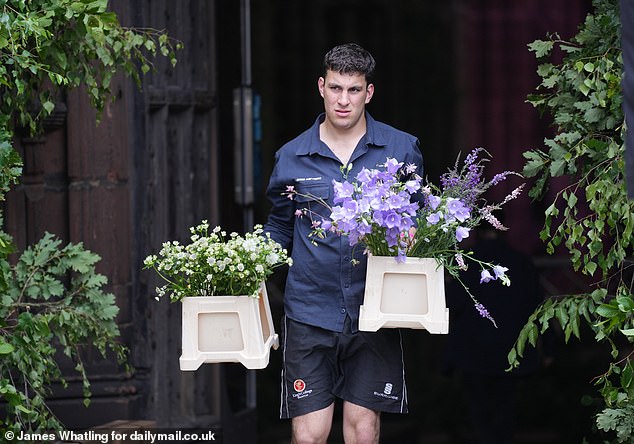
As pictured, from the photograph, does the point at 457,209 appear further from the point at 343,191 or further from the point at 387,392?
the point at 387,392

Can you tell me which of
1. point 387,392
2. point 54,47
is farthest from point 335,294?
point 54,47

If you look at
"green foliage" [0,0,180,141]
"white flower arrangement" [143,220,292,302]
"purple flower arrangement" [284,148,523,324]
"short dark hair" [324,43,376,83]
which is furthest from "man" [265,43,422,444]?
"green foliage" [0,0,180,141]

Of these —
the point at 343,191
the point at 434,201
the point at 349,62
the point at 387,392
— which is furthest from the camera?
the point at 387,392

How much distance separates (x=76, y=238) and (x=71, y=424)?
36.7 inches

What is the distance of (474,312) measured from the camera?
8.08 meters

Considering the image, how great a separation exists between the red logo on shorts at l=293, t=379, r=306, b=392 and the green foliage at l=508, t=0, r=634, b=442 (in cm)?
83

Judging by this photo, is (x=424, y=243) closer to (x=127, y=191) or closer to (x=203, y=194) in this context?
(x=127, y=191)

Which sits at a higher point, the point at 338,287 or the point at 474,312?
the point at 338,287

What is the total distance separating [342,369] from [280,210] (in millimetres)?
693

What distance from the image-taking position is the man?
5430 millimetres

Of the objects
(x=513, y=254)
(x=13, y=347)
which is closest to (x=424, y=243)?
(x=13, y=347)

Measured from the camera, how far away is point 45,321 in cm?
559

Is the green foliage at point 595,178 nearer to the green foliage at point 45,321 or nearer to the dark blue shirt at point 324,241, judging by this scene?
the dark blue shirt at point 324,241

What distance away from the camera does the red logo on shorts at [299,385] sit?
5.50m
